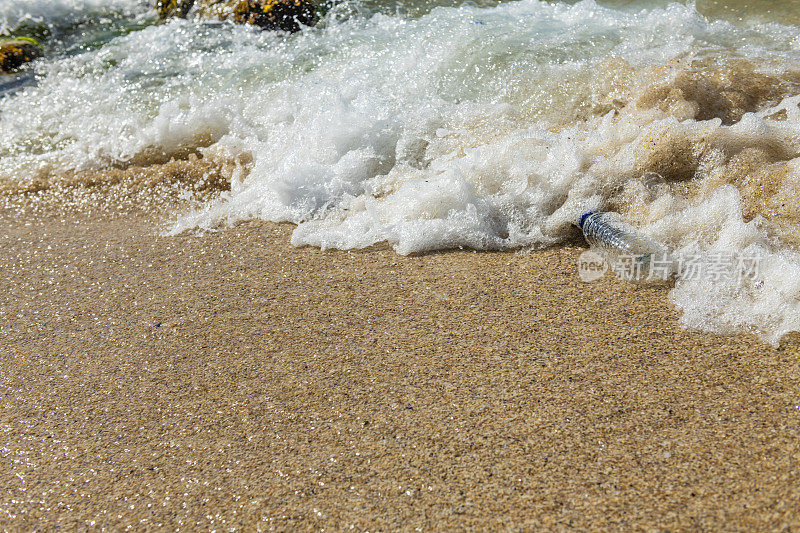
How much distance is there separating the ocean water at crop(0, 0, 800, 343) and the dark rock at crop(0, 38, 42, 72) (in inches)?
9.2

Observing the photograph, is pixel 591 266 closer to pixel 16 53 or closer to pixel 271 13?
pixel 271 13

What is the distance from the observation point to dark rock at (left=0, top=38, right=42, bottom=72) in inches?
196

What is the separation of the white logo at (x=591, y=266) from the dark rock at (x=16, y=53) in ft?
16.2

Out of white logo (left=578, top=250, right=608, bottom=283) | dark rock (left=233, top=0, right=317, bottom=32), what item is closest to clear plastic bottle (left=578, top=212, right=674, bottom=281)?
white logo (left=578, top=250, right=608, bottom=283)

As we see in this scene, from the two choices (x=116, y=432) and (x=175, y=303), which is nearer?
(x=116, y=432)

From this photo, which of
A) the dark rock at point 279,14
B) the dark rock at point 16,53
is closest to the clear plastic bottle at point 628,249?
the dark rock at point 279,14

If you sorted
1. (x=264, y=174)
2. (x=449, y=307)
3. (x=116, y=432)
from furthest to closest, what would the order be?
(x=264, y=174) → (x=449, y=307) → (x=116, y=432)

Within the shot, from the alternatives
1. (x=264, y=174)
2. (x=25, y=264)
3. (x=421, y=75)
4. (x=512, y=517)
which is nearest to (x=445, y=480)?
(x=512, y=517)

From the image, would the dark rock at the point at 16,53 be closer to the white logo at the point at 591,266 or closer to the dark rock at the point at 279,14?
the dark rock at the point at 279,14

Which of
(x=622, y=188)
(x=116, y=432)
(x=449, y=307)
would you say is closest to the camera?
(x=116, y=432)

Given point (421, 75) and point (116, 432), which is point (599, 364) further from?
point (421, 75)

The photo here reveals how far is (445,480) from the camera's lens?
5.12 ft

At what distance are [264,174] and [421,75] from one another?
1.19 m

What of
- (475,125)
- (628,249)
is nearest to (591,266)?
(628,249)
